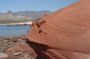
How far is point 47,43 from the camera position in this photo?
343 cm

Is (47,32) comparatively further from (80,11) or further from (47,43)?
(80,11)

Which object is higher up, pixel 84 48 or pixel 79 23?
pixel 79 23

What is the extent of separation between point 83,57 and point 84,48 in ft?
0.31

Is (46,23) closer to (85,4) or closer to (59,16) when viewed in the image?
(59,16)

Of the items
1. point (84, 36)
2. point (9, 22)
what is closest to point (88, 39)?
point (84, 36)

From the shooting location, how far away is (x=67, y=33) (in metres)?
3.29

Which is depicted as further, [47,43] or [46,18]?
[46,18]

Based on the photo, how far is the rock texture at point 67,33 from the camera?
3211 millimetres

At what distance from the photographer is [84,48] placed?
3205mm

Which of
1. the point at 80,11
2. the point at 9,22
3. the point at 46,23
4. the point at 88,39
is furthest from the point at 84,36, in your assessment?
the point at 9,22

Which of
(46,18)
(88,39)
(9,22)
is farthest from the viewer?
(9,22)

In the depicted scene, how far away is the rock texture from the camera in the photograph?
321 centimetres

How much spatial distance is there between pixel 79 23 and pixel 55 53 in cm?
44

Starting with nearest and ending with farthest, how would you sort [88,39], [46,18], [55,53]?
[88,39] → [55,53] → [46,18]
